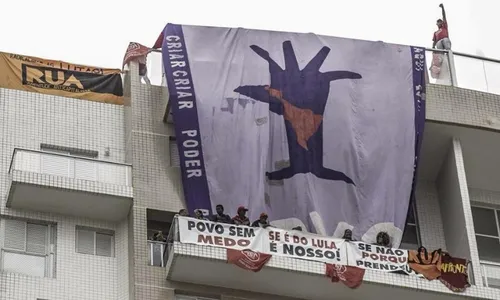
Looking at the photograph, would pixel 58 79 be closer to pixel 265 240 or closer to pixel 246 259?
pixel 265 240

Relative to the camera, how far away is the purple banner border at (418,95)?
43844mm

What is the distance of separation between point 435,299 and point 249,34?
31.9 feet

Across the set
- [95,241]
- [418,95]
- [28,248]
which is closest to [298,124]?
[418,95]

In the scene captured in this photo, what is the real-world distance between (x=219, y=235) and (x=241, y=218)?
1.24 metres

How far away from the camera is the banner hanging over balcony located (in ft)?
138

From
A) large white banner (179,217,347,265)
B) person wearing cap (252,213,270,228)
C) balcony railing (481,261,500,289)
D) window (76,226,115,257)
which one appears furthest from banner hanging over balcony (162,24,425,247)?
balcony railing (481,261,500,289)

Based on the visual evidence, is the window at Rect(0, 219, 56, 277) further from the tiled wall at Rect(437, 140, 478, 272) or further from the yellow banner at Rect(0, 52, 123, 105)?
the tiled wall at Rect(437, 140, 478, 272)

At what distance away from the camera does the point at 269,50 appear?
44.7m

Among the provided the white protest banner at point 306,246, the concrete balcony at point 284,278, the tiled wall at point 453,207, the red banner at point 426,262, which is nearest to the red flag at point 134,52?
the concrete balcony at point 284,278

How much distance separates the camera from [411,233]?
145 ft

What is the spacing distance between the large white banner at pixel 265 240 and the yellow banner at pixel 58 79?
21.5ft

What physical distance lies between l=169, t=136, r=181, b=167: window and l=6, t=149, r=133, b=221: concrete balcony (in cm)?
155

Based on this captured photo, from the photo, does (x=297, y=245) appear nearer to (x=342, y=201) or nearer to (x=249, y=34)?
(x=342, y=201)

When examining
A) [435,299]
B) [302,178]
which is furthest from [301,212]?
[435,299]
